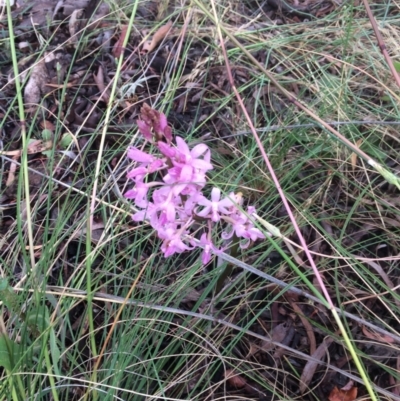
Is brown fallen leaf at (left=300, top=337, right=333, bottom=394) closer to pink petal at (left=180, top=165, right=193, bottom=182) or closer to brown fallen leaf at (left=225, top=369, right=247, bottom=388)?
brown fallen leaf at (left=225, top=369, right=247, bottom=388)

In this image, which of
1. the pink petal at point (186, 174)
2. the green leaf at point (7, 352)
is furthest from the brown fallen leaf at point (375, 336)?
the green leaf at point (7, 352)

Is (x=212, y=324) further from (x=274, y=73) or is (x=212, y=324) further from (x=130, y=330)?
(x=274, y=73)

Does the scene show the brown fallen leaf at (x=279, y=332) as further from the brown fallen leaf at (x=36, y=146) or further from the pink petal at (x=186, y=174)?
the brown fallen leaf at (x=36, y=146)

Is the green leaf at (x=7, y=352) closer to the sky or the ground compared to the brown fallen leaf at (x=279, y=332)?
closer to the sky

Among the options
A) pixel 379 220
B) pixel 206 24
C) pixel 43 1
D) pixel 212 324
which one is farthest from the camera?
pixel 43 1

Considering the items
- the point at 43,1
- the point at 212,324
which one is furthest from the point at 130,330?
the point at 43,1
